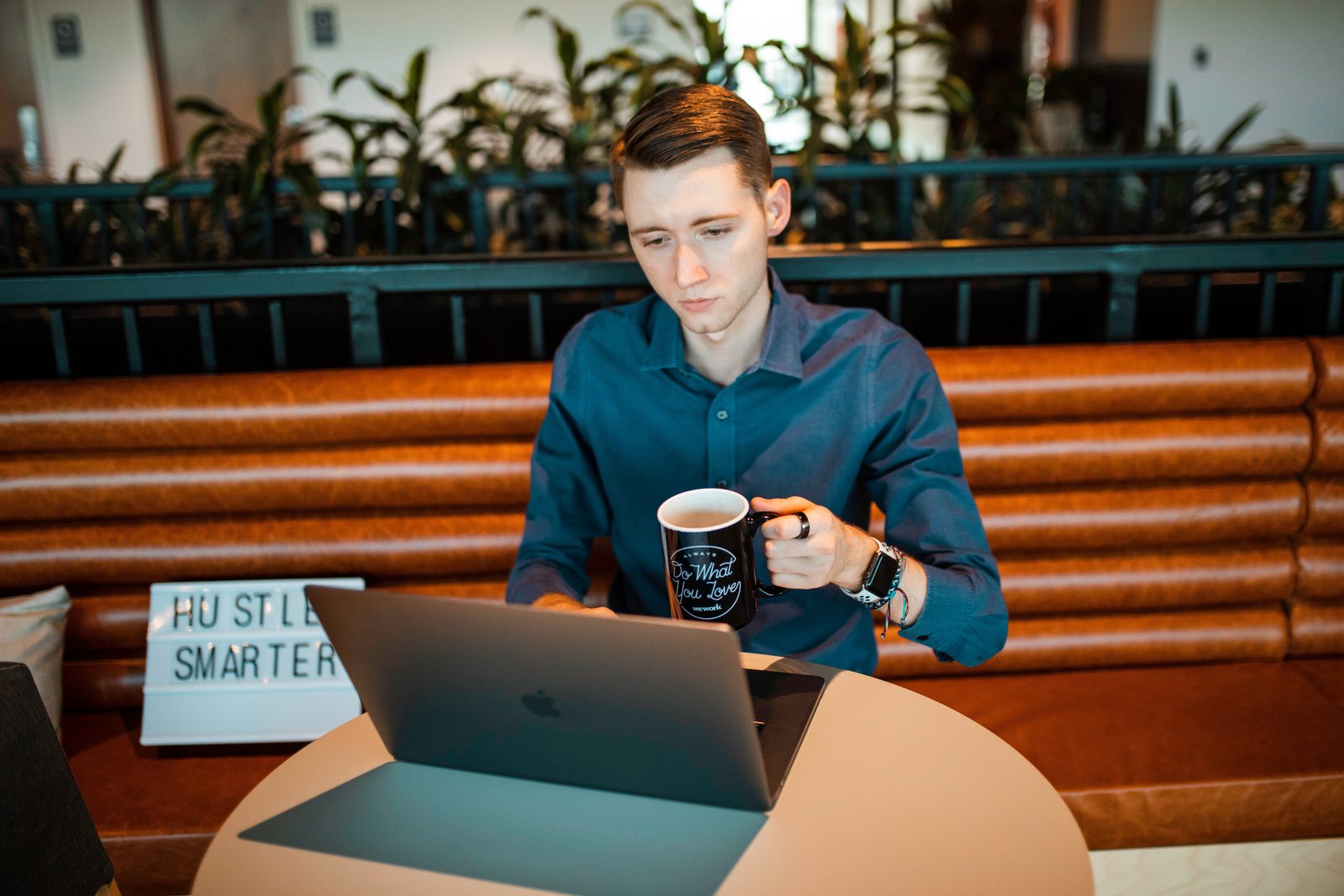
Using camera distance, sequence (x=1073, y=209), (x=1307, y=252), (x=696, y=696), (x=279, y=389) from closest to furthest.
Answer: (x=696, y=696) < (x=279, y=389) < (x=1307, y=252) < (x=1073, y=209)

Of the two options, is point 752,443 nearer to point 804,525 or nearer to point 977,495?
point 804,525

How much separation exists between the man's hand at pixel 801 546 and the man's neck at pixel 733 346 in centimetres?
39

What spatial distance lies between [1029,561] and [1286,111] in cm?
562

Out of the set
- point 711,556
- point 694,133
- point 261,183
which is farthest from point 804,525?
point 261,183

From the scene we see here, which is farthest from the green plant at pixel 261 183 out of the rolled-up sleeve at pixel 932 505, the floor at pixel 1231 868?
the floor at pixel 1231 868

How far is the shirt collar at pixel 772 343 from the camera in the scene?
1.32 metres

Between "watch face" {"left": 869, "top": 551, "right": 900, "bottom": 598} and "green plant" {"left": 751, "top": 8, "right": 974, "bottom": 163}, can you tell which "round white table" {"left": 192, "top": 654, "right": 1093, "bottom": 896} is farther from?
"green plant" {"left": 751, "top": 8, "right": 974, "bottom": 163}

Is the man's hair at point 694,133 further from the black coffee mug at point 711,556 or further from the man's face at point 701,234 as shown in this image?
the black coffee mug at point 711,556

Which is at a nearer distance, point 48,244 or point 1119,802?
point 1119,802

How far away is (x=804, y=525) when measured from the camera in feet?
3.19

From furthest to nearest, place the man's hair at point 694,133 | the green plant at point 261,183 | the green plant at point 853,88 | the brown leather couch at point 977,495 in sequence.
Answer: the green plant at point 853,88, the green plant at point 261,183, the brown leather couch at point 977,495, the man's hair at point 694,133

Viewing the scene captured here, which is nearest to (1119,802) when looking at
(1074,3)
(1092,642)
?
(1092,642)

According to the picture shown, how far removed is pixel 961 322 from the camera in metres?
1.91

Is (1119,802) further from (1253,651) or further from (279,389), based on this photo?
(279,389)
